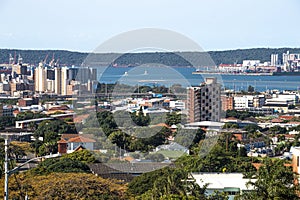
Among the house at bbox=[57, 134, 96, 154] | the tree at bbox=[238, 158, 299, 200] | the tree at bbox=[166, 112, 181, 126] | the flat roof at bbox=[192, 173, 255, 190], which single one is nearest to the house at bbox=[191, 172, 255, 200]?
the flat roof at bbox=[192, 173, 255, 190]

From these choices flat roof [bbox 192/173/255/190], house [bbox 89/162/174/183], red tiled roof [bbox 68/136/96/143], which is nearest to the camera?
flat roof [bbox 192/173/255/190]

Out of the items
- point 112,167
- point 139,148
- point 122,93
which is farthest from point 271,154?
point 122,93

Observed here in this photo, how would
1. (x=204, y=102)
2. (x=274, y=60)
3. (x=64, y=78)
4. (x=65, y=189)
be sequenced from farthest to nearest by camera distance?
(x=274, y=60) < (x=64, y=78) < (x=204, y=102) < (x=65, y=189)

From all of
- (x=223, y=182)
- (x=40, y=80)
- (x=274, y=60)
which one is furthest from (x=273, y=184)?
(x=274, y=60)

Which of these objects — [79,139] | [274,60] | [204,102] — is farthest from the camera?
[274,60]

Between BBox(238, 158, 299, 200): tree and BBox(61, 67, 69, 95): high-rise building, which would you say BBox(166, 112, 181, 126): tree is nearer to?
BBox(238, 158, 299, 200): tree

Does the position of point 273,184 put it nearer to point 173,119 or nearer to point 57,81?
point 173,119

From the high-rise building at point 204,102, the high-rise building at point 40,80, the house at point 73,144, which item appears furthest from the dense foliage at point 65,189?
the high-rise building at point 40,80

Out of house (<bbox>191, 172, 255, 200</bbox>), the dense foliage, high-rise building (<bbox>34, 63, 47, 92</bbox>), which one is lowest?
house (<bbox>191, 172, 255, 200</bbox>)
